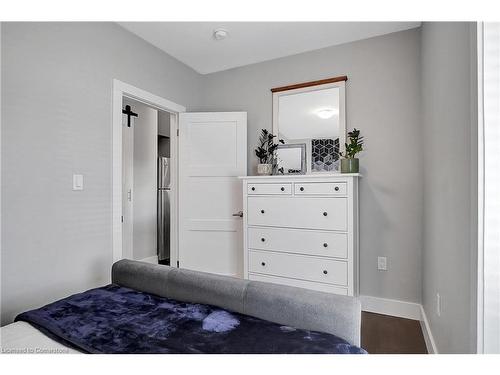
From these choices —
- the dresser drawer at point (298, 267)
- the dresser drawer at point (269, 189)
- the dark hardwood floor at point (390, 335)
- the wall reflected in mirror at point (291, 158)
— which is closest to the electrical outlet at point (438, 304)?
the dark hardwood floor at point (390, 335)

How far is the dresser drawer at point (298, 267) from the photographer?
2.46 metres

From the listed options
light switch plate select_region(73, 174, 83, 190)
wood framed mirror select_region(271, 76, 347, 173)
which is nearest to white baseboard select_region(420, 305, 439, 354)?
wood framed mirror select_region(271, 76, 347, 173)

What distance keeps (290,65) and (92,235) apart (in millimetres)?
2520

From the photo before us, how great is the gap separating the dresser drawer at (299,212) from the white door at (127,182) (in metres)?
1.92

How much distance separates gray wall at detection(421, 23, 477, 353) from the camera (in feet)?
3.63

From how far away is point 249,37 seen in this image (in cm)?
278

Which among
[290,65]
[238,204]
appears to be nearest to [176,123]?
[238,204]

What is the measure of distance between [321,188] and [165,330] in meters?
1.77

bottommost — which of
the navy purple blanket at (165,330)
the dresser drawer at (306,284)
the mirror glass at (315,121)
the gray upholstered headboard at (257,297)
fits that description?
the dresser drawer at (306,284)

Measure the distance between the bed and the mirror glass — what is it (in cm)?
190

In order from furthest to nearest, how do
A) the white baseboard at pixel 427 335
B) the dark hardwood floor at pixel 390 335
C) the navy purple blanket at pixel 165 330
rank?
1. the dark hardwood floor at pixel 390 335
2. the white baseboard at pixel 427 335
3. the navy purple blanket at pixel 165 330

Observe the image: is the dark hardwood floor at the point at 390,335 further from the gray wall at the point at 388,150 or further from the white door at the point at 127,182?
the white door at the point at 127,182

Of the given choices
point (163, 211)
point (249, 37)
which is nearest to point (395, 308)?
point (249, 37)
